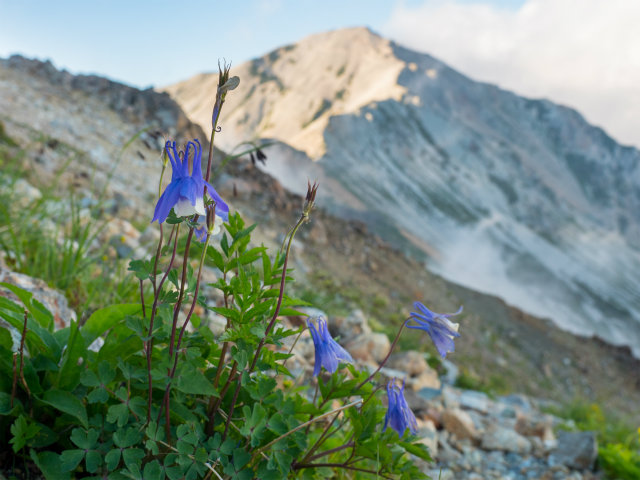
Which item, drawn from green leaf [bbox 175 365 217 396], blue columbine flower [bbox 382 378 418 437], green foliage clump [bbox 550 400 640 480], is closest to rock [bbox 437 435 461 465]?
green foliage clump [bbox 550 400 640 480]

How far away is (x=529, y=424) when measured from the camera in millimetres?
3654

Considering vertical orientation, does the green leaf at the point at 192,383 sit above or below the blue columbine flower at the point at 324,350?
below

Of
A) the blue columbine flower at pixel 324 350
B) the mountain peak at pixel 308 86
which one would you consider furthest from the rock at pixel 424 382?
the mountain peak at pixel 308 86

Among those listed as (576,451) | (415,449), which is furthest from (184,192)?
(576,451)

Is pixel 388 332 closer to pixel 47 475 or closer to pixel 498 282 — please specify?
pixel 47 475

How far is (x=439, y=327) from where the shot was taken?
1.23m

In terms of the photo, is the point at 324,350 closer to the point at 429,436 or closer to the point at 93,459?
the point at 93,459

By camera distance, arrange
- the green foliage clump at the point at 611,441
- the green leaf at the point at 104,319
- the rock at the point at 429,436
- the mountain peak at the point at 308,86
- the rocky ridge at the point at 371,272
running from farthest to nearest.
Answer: the mountain peak at the point at 308,86, the rocky ridge at the point at 371,272, the green foliage clump at the point at 611,441, the rock at the point at 429,436, the green leaf at the point at 104,319

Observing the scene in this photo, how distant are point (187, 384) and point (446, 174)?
1612 inches

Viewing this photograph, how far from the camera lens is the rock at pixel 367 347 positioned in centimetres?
357

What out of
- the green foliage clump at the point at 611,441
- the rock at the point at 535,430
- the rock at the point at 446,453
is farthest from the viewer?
the rock at the point at 535,430

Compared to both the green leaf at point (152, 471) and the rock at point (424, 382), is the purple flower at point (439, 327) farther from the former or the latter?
the rock at point (424, 382)

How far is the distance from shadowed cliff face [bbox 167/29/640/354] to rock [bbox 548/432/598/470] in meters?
16.4

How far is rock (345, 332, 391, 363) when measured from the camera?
11.7 ft
